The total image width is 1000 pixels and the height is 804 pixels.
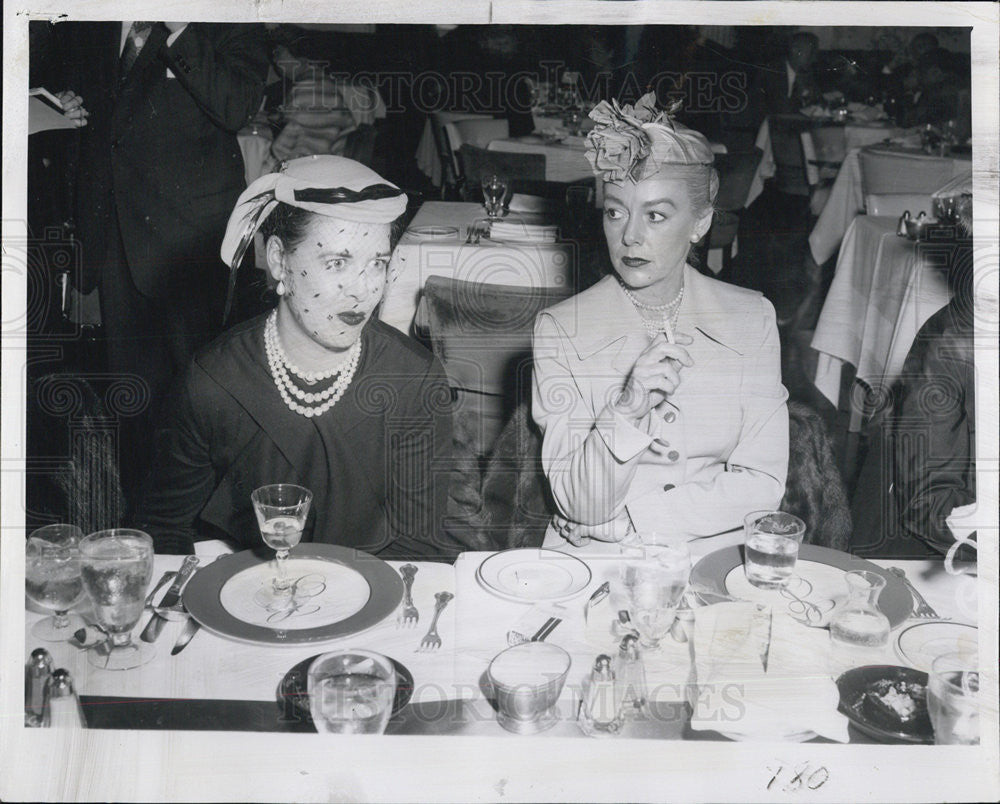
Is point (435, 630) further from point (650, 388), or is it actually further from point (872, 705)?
point (872, 705)

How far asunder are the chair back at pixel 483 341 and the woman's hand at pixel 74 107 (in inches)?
22.5

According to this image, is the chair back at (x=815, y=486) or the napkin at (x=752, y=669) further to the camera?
the chair back at (x=815, y=486)

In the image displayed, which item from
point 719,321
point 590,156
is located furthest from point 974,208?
point 590,156

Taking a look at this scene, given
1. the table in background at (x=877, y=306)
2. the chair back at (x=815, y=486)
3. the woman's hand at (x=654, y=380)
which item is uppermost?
the table in background at (x=877, y=306)

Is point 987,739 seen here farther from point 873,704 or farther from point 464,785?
point 464,785

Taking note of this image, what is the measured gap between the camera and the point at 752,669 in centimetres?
128

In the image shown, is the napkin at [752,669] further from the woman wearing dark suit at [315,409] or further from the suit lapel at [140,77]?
the suit lapel at [140,77]

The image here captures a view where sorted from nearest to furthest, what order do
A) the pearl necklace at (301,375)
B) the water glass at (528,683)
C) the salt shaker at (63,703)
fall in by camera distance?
the water glass at (528,683) < the salt shaker at (63,703) < the pearl necklace at (301,375)

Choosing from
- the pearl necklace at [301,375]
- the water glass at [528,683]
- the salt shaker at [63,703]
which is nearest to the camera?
the water glass at [528,683]

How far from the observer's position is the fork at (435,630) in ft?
3.97

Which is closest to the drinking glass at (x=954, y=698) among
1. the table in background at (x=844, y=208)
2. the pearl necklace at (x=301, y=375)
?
the table in background at (x=844, y=208)

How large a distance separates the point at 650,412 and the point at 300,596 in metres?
0.57

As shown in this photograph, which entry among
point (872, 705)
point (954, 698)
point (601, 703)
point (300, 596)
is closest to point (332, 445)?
point (300, 596)

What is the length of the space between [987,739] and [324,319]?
1.12 meters
